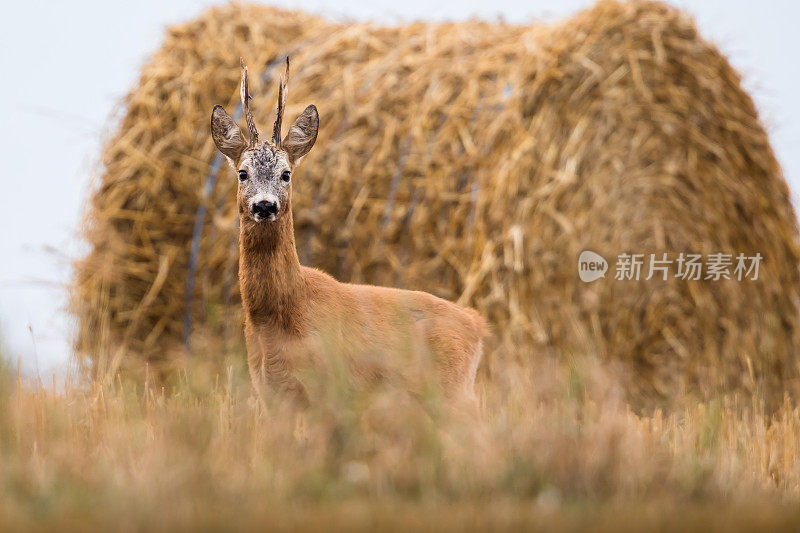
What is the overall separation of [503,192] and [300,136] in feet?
7.55

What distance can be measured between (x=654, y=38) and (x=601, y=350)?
2217mm

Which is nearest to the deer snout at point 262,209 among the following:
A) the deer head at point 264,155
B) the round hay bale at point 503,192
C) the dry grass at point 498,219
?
the deer head at point 264,155

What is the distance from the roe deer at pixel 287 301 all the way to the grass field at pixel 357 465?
164 millimetres

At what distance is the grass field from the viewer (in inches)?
128

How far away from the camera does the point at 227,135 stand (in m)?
4.69

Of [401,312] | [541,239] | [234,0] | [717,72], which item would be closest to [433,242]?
[541,239]

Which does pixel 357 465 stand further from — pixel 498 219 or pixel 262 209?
pixel 498 219

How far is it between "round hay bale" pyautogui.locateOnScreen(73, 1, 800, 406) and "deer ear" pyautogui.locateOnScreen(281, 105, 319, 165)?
84.2 inches

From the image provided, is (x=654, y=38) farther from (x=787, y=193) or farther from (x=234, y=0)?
(x=234, y=0)

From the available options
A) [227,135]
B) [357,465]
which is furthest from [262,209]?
[357,465]

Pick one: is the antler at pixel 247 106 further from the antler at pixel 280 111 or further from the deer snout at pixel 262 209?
the deer snout at pixel 262 209

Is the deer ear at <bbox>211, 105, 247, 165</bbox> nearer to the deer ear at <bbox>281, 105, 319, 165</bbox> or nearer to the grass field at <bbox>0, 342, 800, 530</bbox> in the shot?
the deer ear at <bbox>281, 105, 319, 165</bbox>

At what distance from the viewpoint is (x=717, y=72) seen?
762cm

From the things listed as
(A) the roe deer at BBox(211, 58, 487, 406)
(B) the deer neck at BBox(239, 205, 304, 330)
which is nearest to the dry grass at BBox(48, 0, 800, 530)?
(A) the roe deer at BBox(211, 58, 487, 406)
